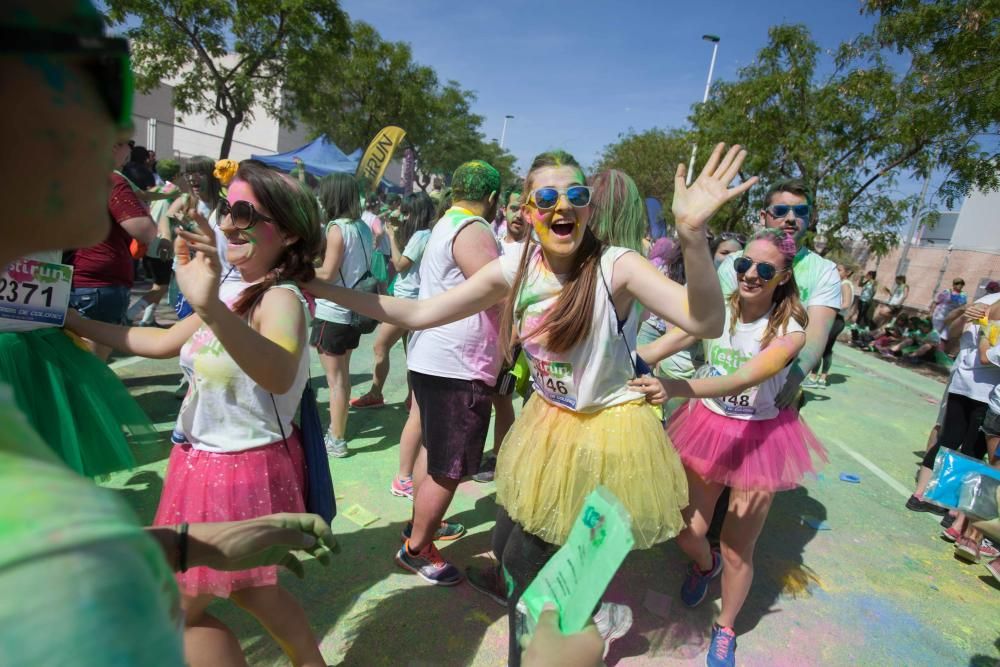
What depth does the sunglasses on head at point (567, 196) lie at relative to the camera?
1.87 metres

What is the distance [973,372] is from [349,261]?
4617 millimetres

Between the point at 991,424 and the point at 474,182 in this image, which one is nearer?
the point at 474,182

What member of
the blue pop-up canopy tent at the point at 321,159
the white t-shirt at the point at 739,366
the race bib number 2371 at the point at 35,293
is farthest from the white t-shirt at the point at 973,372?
the blue pop-up canopy tent at the point at 321,159

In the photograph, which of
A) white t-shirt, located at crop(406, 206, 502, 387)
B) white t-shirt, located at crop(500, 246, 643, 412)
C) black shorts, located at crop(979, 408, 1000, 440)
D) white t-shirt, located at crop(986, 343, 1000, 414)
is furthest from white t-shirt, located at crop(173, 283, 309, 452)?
black shorts, located at crop(979, 408, 1000, 440)

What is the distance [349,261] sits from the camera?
399 centimetres

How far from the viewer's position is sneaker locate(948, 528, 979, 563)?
139 inches

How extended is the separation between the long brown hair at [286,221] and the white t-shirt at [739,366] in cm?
182

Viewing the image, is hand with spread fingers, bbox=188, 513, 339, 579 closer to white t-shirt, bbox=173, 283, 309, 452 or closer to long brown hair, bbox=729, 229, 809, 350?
white t-shirt, bbox=173, 283, 309, 452

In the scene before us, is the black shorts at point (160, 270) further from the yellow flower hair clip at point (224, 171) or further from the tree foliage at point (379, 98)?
the tree foliage at point (379, 98)

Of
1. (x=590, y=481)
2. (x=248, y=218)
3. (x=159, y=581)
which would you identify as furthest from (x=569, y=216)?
(x=159, y=581)

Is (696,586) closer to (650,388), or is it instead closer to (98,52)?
(650,388)

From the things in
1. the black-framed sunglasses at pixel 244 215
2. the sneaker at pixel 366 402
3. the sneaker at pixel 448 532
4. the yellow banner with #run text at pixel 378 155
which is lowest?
the sneaker at pixel 448 532

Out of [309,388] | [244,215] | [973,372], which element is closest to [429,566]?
[309,388]

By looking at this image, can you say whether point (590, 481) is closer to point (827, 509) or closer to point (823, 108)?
point (827, 509)
